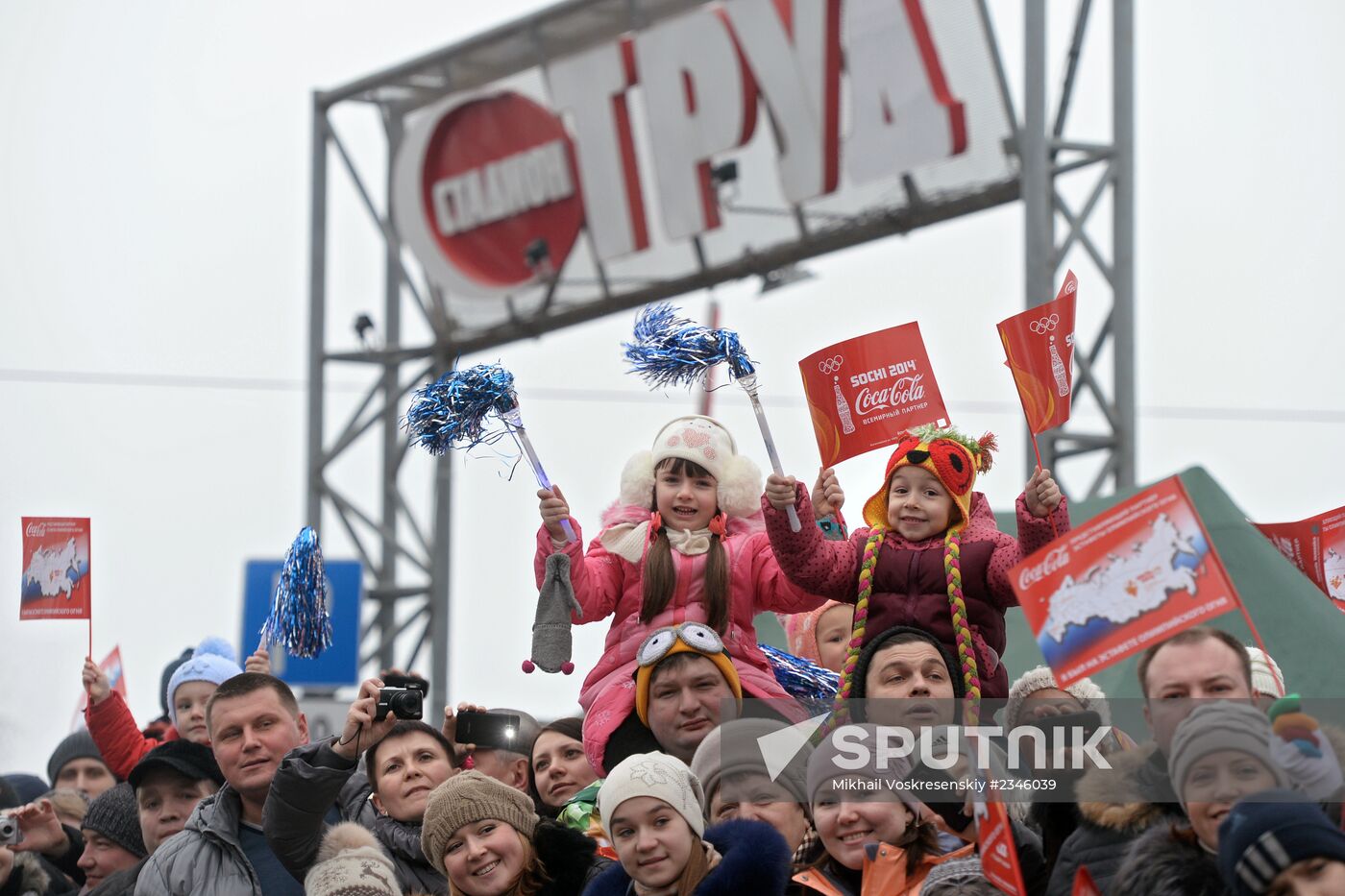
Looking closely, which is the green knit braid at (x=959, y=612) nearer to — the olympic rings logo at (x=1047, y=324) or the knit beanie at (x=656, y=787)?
the olympic rings logo at (x=1047, y=324)

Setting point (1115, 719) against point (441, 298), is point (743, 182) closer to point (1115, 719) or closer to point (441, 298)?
point (441, 298)

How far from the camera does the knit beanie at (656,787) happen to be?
441 centimetres

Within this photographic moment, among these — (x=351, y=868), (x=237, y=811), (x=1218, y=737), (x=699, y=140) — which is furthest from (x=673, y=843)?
(x=699, y=140)

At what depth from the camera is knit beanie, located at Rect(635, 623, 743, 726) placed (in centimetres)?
523

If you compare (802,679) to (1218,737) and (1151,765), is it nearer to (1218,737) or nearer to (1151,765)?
(1151,765)

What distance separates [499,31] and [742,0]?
2.17 m

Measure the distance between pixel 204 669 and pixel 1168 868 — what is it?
390 centimetres

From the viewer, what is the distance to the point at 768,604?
558 centimetres

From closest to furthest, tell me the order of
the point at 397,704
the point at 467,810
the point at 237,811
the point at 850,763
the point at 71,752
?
the point at 850,763
the point at 467,810
the point at 397,704
the point at 237,811
the point at 71,752

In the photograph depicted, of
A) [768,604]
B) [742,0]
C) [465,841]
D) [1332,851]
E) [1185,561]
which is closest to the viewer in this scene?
[1332,851]

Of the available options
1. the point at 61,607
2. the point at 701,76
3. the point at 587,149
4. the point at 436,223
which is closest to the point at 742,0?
the point at 701,76

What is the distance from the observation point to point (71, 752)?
7.16 m

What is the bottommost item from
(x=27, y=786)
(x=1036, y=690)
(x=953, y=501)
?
(x=27, y=786)

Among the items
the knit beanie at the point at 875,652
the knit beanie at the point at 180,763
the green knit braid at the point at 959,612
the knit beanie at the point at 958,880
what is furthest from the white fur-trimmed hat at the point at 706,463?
the knit beanie at the point at 958,880
